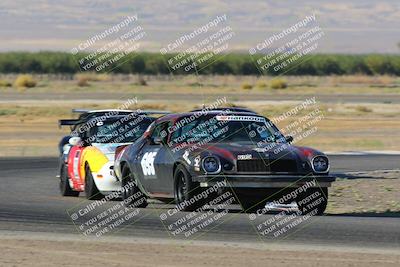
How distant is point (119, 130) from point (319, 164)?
478cm

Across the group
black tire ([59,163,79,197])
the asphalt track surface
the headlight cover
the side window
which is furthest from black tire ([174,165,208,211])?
black tire ([59,163,79,197])

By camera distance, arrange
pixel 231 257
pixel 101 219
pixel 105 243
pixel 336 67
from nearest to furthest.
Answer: pixel 231 257
pixel 105 243
pixel 101 219
pixel 336 67

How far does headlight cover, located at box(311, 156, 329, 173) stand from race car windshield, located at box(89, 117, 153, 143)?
444 centimetres

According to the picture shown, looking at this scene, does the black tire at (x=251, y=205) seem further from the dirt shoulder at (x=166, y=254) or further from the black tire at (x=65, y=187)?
the black tire at (x=65, y=187)

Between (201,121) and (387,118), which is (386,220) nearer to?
(201,121)

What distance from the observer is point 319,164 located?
612 inches

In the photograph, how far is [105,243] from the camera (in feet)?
40.9

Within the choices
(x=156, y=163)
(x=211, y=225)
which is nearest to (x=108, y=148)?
(x=156, y=163)

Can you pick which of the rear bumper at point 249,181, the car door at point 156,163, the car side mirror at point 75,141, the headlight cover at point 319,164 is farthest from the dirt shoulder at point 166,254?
the car side mirror at point 75,141

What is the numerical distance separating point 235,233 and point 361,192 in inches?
298

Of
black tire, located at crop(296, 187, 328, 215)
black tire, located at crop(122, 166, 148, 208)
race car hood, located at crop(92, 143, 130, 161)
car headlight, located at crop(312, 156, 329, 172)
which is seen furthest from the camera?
race car hood, located at crop(92, 143, 130, 161)

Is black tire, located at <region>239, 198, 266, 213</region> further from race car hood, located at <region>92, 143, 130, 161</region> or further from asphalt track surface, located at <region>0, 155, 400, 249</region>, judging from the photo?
race car hood, located at <region>92, 143, 130, 161</region>

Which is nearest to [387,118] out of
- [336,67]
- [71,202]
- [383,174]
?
[383,174]

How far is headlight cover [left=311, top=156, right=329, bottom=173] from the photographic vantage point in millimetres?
15516
